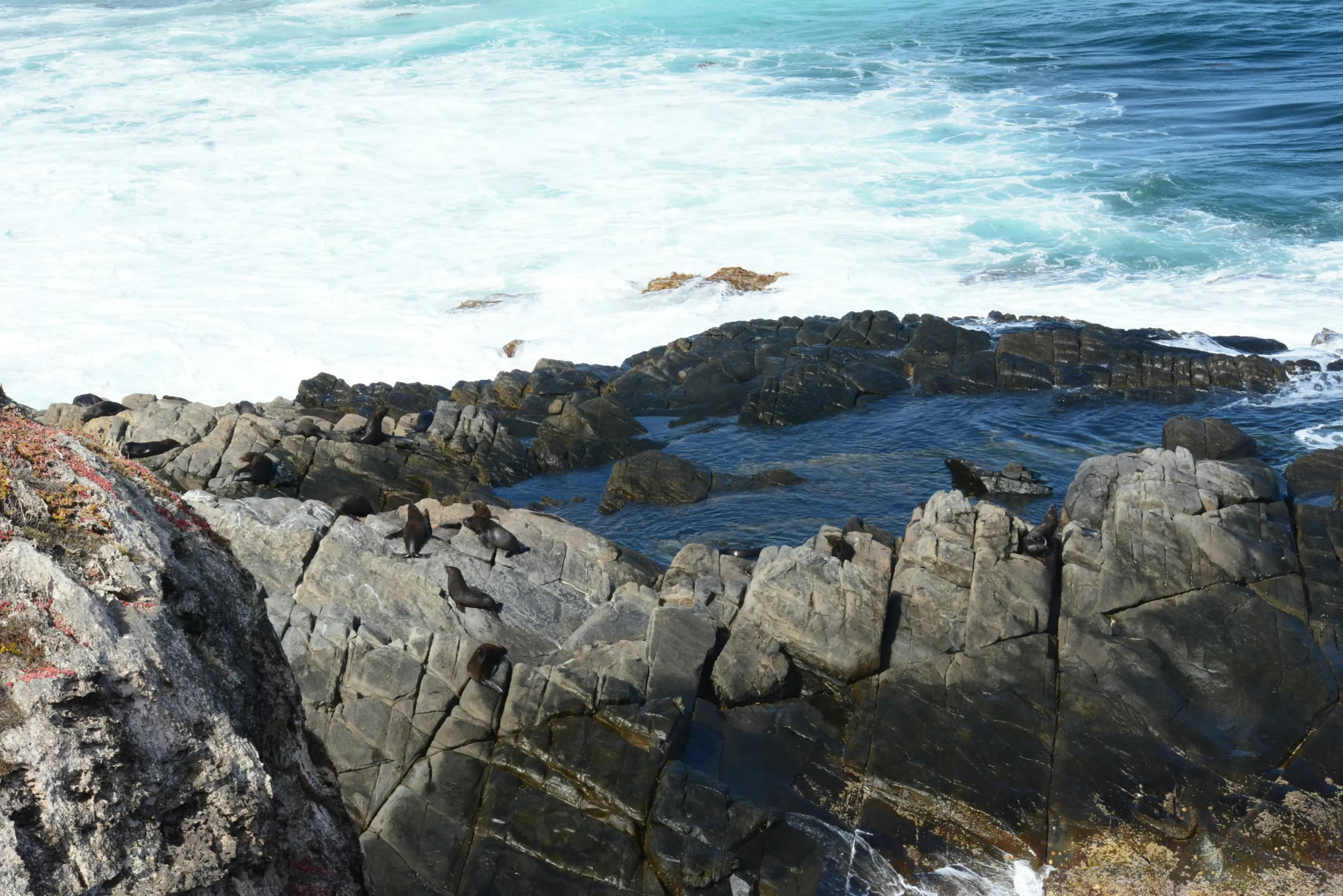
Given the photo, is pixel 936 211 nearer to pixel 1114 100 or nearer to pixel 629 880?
pixel 1114 100

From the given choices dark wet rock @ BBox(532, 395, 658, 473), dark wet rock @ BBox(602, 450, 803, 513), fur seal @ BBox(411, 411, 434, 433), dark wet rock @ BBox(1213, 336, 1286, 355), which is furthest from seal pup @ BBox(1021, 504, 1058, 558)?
dark wet rock @ BBox(1213, 336, 1286, 355)

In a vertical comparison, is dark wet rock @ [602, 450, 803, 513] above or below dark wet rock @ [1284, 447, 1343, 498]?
below

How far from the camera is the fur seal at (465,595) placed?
14.2 metres

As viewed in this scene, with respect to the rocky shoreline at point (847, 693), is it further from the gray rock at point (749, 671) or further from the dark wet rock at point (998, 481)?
the dark wet rock at point (998, 481)

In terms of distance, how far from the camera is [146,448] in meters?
19.2

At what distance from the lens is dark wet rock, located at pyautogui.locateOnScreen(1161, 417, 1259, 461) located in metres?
19.8

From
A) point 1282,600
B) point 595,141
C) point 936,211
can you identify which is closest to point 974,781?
point 1282,600

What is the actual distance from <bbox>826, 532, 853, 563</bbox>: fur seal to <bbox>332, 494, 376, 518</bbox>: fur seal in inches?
286

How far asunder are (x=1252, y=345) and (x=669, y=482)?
14813mm

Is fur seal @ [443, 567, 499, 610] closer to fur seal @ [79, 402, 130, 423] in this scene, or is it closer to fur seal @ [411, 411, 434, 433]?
fur seal @ [411, 411, 434, 433]

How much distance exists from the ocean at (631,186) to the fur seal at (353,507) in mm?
10762

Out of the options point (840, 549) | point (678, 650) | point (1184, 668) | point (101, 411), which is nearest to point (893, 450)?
point (840, 549)

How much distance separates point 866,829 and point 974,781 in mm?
1451

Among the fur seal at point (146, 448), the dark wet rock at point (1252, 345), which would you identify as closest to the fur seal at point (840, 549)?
the fur seal at point (146, 448)
